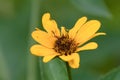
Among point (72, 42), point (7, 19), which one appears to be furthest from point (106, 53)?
point (72, 42)

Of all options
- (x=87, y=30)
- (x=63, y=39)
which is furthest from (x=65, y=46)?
(x=87, y=30)

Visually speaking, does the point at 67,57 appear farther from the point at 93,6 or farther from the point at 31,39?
the point at 31,39

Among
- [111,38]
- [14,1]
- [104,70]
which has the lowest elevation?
[104,70]

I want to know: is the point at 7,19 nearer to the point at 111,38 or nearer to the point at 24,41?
the point at 24,41

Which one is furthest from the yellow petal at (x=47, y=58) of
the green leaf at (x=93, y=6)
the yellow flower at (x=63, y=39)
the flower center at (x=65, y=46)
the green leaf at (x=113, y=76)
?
the green leaf at (x=93, y=6)

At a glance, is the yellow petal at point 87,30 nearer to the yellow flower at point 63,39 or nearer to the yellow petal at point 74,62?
the yellow flower at point 63,39
